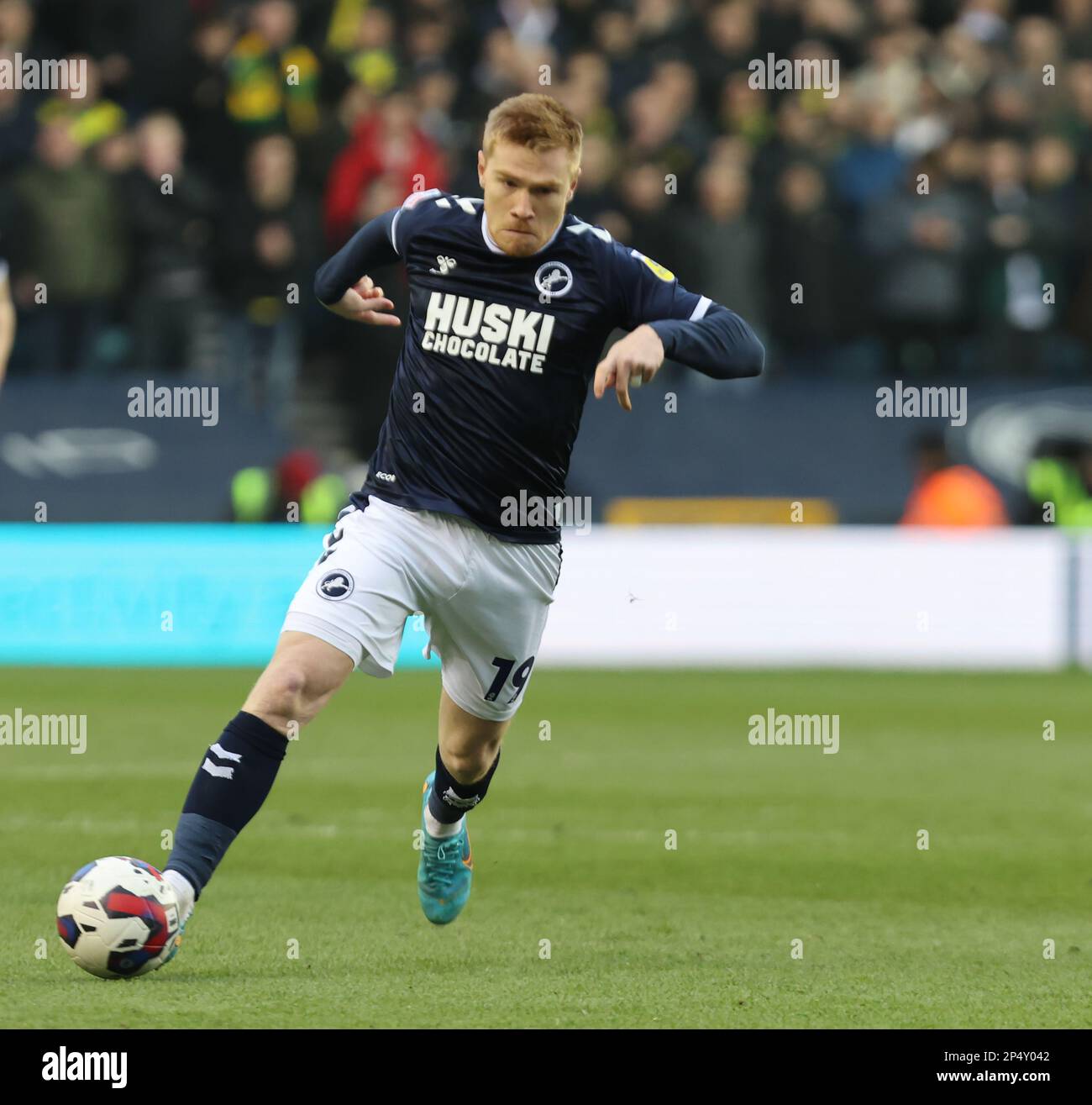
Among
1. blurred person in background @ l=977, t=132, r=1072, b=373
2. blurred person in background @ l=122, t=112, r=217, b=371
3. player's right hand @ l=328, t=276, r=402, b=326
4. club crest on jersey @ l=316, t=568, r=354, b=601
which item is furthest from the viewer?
blurred person in background @ l=977, t=132, r=1072, b=373

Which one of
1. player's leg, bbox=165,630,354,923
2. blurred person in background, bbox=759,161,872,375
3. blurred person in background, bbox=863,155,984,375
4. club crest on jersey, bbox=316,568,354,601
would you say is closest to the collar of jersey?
club crest on jersey, bbox=316,568,354,601

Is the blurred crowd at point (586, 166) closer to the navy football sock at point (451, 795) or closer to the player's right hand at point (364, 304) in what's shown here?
the player's right hand at point (364, 304)

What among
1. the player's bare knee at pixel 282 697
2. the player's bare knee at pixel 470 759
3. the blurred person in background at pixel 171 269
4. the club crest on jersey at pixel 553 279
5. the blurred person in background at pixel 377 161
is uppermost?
the blurred person in background at pixel 377 161

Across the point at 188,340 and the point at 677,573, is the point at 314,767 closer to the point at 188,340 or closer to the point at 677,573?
the point at 677,573

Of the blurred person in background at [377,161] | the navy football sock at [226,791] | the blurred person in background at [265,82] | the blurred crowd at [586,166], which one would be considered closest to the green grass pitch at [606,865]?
the navy football sock at [226,791]

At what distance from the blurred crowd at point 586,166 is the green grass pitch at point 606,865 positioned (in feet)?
12.8

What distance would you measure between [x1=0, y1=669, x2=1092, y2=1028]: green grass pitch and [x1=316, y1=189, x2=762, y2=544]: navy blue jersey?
137 centimetres

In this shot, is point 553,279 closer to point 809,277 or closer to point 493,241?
point 493,241

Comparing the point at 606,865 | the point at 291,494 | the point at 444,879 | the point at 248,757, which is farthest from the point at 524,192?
the point at 291,494

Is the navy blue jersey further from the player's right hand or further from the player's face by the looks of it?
the player's right hand

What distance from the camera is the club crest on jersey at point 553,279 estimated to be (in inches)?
254

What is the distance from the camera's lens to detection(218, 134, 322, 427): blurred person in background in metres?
17.5

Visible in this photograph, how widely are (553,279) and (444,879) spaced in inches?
76.8

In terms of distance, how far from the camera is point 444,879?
7016 millimetres
